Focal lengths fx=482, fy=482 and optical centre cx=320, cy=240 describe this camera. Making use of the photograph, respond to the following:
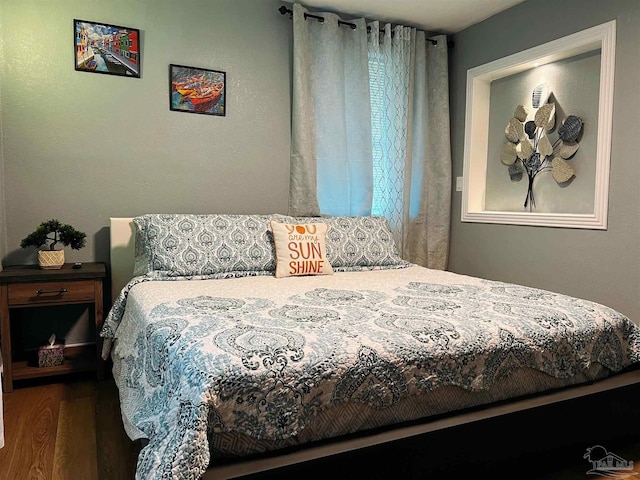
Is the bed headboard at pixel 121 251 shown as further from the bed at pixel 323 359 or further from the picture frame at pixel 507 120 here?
the picture frame at pixel 507 120

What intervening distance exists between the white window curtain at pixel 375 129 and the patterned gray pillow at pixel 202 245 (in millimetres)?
674

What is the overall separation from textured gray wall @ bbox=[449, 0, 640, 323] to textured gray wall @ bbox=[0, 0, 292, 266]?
143 cm

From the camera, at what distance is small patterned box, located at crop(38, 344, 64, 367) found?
2590mm

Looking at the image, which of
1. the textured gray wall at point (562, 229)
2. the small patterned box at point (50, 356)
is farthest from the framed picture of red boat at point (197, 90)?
the textured gray wall at point (562, 229)

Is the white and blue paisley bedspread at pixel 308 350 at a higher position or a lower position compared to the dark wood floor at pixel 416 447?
higher

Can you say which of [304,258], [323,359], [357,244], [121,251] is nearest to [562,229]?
[357,244]

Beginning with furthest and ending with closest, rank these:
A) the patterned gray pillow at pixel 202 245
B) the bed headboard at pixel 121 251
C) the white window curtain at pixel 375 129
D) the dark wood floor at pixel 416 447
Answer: the white window curtain at pixel 375 129, the bed headboard at pixel 121 251, the patterned gray pillow at pixel 202 245, the dark wood floor at pixel 416 447

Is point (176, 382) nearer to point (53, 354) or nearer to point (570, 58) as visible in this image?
point (53, 354)

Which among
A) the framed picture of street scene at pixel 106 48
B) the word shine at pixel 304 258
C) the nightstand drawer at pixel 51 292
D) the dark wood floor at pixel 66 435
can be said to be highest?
the framed picture of street scene at pixel 106 48

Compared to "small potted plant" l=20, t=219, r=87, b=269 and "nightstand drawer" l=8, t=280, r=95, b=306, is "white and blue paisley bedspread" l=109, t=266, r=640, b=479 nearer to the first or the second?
"nightstand drawer" l=8, t=280, r=95, b=306

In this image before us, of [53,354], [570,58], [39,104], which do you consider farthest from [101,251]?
[570,58]

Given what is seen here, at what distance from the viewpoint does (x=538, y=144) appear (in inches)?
128

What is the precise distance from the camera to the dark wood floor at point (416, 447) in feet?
4.59

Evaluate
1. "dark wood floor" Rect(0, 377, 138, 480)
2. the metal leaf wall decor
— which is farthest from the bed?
the metal leaf wall decor
